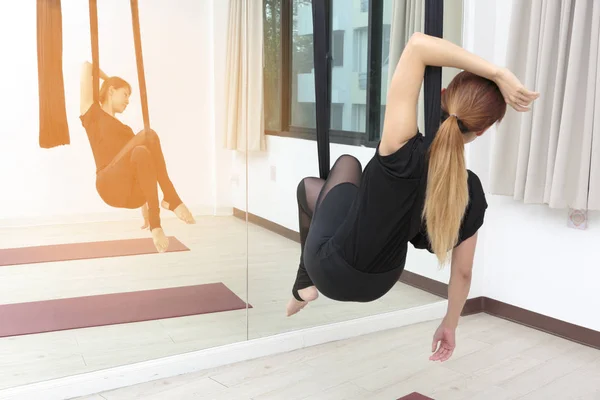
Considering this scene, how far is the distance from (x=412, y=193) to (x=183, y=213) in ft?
4.29

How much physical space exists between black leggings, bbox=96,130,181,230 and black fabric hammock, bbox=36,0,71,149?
0.28 m

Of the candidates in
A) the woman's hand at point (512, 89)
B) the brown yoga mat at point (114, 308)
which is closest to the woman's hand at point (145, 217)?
the brown yoga mat at point (114, 308)

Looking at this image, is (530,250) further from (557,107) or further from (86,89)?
(86,89)

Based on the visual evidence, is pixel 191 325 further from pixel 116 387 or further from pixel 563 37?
pixel 563 37

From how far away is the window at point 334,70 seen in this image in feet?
9.66

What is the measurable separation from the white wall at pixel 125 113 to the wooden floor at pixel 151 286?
0.12 m

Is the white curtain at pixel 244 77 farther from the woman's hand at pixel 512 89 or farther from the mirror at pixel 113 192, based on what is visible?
the woman's hand at pixel 512 89

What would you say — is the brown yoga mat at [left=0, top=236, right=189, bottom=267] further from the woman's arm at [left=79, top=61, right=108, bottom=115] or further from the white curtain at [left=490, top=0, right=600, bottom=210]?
the white curtain at [left=490, top=0, right=600, bottom=210]

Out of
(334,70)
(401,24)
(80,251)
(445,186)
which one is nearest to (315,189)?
(445,186)

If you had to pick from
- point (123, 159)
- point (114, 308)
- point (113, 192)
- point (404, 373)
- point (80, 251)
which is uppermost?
point (123, 159)

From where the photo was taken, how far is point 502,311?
143 inches

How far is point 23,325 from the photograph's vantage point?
8.33ft

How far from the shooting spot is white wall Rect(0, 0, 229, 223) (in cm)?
240

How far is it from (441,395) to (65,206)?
178 cm
